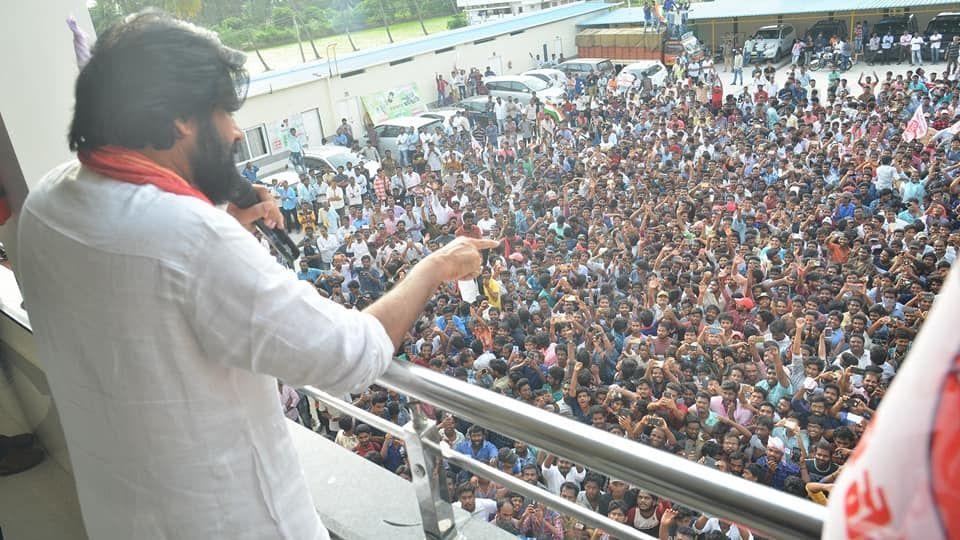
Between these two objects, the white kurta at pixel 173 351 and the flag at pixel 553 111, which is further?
the flag at pixel 553 111

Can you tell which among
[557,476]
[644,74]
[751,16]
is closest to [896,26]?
[751,16]

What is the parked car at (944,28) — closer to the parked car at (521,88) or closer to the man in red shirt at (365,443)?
the parked car at (521,88)

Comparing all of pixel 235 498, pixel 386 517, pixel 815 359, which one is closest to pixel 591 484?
pixel 815 359

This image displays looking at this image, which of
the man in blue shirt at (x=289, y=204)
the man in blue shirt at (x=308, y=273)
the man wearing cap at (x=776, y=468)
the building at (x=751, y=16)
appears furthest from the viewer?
the building at (x=751, y=16)

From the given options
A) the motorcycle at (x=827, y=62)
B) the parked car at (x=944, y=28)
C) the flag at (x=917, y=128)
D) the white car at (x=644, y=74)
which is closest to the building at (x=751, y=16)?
the parked car at (x=944, y=28)

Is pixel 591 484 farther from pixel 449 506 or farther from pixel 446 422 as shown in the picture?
pixel 449 506

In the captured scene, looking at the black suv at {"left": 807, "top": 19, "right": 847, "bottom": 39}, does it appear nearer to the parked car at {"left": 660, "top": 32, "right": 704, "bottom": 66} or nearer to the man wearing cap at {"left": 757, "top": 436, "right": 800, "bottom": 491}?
the parked car at {"left": 660, "top": 32, "right": 704, "bottom": 66}

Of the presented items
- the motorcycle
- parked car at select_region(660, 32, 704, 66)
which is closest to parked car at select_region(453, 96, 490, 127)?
parked car at select_region(660, 32, 704, 66)

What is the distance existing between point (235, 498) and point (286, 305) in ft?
0.81

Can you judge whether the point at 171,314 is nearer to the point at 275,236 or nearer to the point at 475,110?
the point at 275,236

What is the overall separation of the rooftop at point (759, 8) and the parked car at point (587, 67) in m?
2.69

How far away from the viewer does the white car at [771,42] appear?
1574cm

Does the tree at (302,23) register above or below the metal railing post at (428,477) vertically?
above

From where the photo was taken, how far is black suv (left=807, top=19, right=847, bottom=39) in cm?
1576
